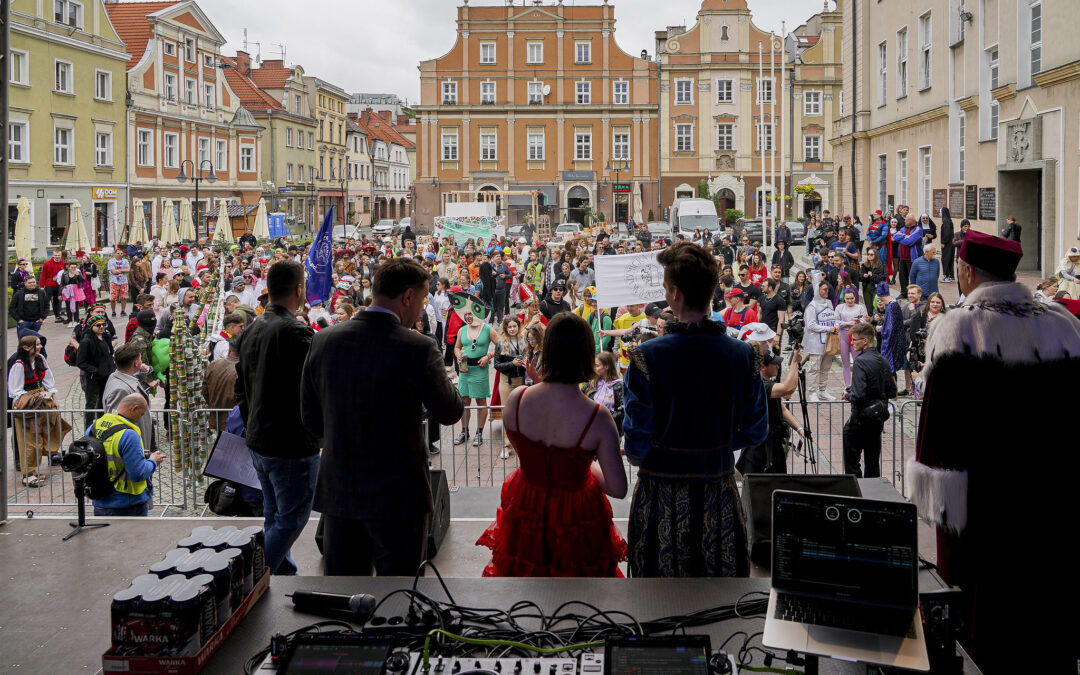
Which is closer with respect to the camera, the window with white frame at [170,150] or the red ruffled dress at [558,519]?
the red ruffled dress at [558,519]

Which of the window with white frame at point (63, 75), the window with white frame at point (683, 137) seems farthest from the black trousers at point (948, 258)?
the window with white frame at point (683, 137)

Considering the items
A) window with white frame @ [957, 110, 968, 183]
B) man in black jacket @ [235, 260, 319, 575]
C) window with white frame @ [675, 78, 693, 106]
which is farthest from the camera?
window with white frame @ [675, 78, 693, 106]

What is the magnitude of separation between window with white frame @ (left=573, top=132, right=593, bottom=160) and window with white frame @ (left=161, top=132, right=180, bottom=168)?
91.5 feet

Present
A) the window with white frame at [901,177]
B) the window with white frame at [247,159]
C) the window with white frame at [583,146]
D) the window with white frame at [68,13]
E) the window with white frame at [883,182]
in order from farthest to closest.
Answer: the window with white frame at [583,146] → the window with white frame at [247,159] → the window with white frame at [68,13] → the window with white frame at [883,182] → the window with white frame at [901,177]

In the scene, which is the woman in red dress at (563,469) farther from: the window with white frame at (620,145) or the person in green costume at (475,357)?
the window with white frame at (620,145)

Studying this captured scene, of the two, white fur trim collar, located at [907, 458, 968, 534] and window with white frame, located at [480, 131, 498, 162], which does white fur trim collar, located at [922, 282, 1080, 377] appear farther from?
window with white frame, located at [480, 131, 498, 162]

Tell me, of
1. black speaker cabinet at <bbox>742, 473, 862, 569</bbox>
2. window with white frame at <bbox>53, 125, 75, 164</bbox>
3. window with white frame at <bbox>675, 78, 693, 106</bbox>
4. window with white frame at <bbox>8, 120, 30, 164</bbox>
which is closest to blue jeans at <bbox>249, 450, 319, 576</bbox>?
black speaker cabinet at <bbox>742, 473, 862, 569</bbox>

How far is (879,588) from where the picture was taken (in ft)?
9.25

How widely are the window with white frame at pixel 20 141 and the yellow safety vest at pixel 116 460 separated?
3515 cm

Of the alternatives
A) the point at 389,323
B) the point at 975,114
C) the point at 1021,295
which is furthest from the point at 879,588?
the point at 975,114

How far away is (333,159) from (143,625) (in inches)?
3198

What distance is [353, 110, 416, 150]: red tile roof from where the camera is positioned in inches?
3972

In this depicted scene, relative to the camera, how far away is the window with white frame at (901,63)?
2970cm

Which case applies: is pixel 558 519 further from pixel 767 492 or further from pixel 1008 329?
pixel 1008 329
